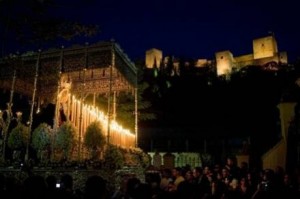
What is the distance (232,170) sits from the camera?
10609 mm

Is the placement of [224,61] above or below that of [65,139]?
above

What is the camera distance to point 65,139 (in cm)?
937

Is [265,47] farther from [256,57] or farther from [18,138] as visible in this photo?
[18,138]

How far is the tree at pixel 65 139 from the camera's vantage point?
9.34 m

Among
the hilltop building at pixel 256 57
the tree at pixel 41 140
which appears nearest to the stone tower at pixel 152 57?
the hilltop building at pixel 256 57

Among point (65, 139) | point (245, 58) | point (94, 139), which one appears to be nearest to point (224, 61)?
point (245, 58)

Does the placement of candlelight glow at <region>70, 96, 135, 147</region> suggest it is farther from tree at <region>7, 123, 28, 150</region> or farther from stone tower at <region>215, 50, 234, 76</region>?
stone tower at <region>215, 50, 234, 76</region>

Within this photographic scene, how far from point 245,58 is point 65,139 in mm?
67589

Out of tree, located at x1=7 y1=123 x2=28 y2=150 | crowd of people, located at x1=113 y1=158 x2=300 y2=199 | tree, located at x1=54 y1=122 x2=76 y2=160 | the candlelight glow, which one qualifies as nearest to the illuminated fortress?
the candlelight glow

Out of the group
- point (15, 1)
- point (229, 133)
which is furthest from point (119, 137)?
point (229, 133)

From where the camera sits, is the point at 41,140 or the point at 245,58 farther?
the point at 245,58

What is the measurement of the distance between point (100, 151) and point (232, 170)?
422 cm

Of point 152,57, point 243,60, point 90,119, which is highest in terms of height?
point 152,57

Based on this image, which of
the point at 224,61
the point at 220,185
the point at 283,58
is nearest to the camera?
the point at 220,185
